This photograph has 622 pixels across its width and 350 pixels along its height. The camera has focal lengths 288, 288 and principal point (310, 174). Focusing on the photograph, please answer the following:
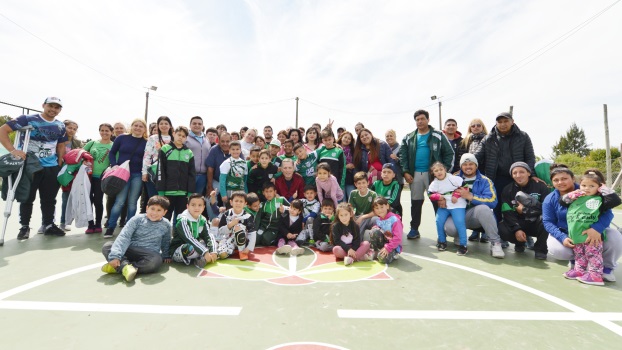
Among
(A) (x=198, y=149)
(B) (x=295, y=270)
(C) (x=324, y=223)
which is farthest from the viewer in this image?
(A) (x=198, y=149)

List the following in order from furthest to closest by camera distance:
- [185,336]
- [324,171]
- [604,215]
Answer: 1. [324,171]
2. [604,215]
3. [185,336]

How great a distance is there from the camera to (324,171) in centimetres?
488

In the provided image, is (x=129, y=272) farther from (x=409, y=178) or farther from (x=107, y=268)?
(x=409, y=178)

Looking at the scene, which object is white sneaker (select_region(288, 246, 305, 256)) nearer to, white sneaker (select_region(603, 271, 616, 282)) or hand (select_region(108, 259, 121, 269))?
hand (select_region(108, 259, 121, 269))

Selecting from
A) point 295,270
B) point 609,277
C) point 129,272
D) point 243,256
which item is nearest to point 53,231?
point 129,272

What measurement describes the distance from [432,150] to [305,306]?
360 cm

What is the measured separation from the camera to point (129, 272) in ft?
9.60

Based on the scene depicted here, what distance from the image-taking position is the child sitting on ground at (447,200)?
4.31 meters

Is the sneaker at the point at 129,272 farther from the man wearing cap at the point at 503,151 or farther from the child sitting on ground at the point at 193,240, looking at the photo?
the man wearing cap at the point at 503,151

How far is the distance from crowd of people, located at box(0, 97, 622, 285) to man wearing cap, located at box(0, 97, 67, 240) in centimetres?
2

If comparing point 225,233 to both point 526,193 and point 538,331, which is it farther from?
point 526,193

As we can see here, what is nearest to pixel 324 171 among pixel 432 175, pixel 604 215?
pixel 432 175

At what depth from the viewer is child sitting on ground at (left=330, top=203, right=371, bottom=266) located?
12.5ft

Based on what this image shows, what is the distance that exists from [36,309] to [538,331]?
12.8ft
